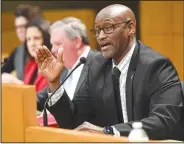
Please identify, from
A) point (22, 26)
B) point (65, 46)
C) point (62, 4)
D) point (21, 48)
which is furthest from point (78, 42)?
point (62, 4)

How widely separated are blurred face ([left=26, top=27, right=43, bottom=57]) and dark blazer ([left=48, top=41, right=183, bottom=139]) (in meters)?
1.57

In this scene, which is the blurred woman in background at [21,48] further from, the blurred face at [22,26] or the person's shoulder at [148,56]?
the person's shoulder at [148,56]

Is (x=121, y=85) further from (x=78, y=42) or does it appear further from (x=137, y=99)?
(x=78, y=42)

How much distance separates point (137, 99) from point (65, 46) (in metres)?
1.42

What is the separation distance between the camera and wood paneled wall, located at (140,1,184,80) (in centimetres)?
566

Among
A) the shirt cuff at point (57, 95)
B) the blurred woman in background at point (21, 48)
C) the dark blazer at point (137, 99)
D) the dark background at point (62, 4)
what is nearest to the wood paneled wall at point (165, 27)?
the dark background at point (62, 4)

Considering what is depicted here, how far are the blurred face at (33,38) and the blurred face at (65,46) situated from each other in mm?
466

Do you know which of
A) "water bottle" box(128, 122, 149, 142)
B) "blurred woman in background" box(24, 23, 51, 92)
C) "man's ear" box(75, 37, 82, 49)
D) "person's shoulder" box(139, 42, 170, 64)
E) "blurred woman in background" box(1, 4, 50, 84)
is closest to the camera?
"water bottle" box(128, 122, 149, 142)

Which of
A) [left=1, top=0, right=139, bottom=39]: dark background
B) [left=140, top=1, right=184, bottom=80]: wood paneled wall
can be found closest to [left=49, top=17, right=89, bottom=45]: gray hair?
[left=140, top=1, right=184, bottom=80]: wood paneled wall

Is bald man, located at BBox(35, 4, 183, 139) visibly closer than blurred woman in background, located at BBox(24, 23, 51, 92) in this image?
Yes

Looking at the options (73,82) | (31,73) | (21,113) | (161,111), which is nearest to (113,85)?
(161,111)

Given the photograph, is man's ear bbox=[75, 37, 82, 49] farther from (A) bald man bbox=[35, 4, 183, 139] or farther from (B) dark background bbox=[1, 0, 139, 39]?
(B) dark background bbox=[1, 0, 139, 39]

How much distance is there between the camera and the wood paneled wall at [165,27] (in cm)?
566

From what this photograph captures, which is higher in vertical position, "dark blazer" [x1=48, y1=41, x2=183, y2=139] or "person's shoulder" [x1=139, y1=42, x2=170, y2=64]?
"person's shoulder" [x1=139, y1=42, x2=170, y2=64]
